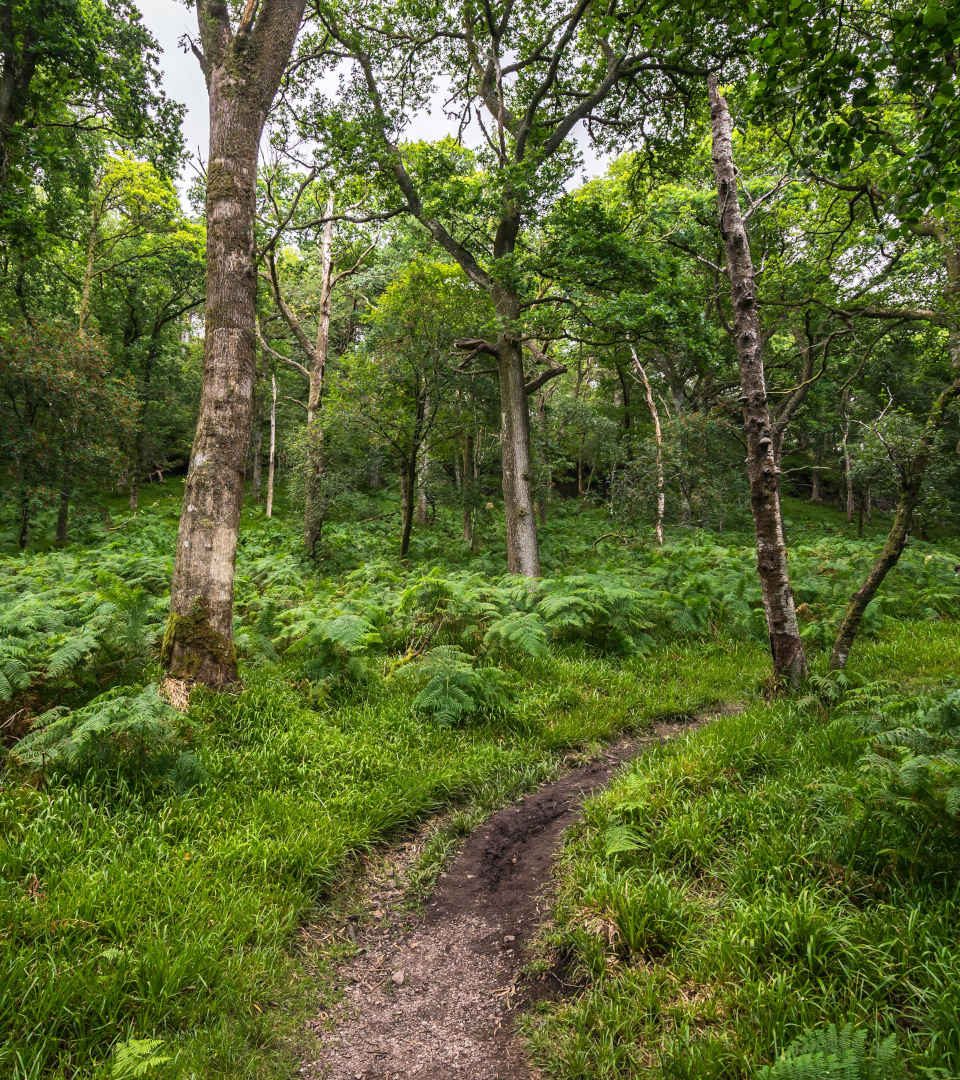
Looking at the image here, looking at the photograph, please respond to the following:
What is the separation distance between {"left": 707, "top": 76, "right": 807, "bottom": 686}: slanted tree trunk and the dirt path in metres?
3.24

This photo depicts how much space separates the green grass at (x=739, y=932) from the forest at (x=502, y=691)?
0.07ft

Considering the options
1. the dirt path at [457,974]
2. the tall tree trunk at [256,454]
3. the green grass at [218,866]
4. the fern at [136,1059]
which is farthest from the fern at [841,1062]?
the tall tree trunk at [256,454]

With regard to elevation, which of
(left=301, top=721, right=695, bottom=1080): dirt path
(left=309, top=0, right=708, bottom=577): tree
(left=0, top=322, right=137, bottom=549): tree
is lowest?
(left=301, top=721, right=695, bottom=1080): dirt path

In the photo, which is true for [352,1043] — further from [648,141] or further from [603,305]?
[648,141]

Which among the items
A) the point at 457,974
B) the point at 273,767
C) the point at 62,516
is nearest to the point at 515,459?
the point at 273,767

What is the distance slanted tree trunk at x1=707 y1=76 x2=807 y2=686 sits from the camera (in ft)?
19.5

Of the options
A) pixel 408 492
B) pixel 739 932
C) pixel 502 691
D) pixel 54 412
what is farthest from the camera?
pixel 54 412

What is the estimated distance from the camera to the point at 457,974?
3.19m

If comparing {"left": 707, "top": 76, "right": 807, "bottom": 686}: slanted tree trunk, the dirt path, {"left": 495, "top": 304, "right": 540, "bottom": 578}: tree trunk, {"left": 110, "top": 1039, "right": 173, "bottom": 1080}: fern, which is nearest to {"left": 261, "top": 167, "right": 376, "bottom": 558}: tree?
{"left": 495, "top": 304, "right": 540, "bottom": 578}: tree trunk

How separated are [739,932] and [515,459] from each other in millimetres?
10629

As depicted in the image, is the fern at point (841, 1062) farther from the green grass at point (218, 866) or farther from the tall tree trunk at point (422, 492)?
the tall tree trunk at point (422, 492)

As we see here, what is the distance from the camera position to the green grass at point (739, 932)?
2285 mm

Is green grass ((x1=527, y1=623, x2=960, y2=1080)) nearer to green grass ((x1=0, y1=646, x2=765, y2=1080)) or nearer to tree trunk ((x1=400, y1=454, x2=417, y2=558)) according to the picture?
green grass ((x1=0, y1=646, x2=765, y2=1080))

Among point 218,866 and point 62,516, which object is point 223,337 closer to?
point 218,866
